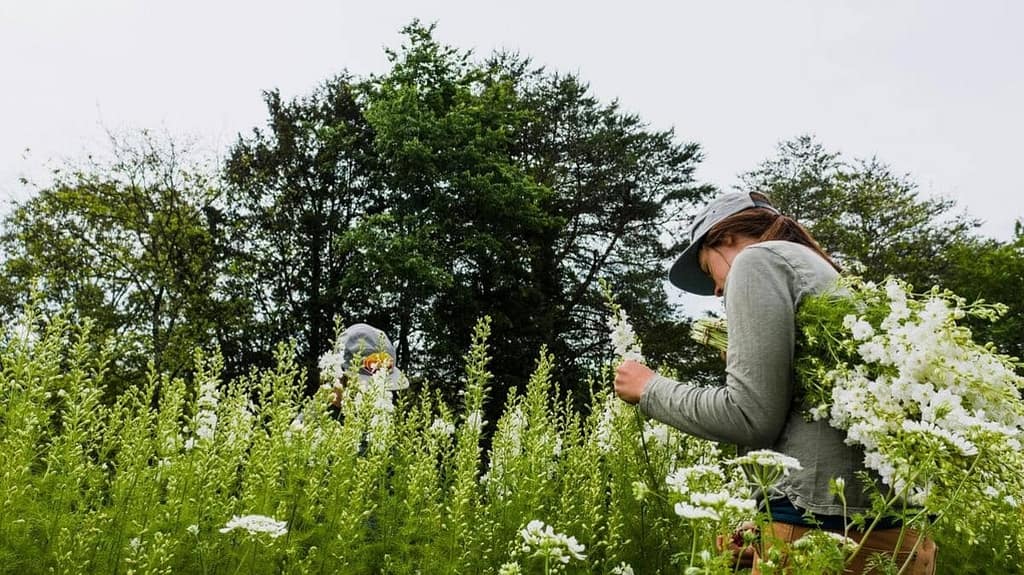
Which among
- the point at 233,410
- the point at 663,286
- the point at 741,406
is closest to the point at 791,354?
the point at 741,406

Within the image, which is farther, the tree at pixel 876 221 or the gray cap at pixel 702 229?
the tree at pixel 876 221

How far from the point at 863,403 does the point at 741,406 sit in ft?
0.97

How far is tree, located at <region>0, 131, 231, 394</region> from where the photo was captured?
21.5 metres

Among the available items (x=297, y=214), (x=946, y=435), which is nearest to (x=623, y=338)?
(x=946, y=435)

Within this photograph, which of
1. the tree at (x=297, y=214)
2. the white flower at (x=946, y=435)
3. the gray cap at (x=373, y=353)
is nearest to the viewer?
the white flower at (x=946, y=435)

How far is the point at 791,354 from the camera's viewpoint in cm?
192

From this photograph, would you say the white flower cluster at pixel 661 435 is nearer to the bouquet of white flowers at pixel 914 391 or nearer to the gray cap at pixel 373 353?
the gray cap at pixel 373 353

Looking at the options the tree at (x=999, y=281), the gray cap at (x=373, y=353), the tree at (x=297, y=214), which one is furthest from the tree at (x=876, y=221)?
the gray cap at (x=373, y=353)

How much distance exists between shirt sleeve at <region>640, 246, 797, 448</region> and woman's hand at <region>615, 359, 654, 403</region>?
0.71 feet

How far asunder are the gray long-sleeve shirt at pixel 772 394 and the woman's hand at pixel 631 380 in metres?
0.21

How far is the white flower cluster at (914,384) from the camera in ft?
5.67

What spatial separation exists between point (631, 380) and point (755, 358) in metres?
0.45

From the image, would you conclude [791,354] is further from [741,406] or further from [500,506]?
[500,506]

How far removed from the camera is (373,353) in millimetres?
4914
